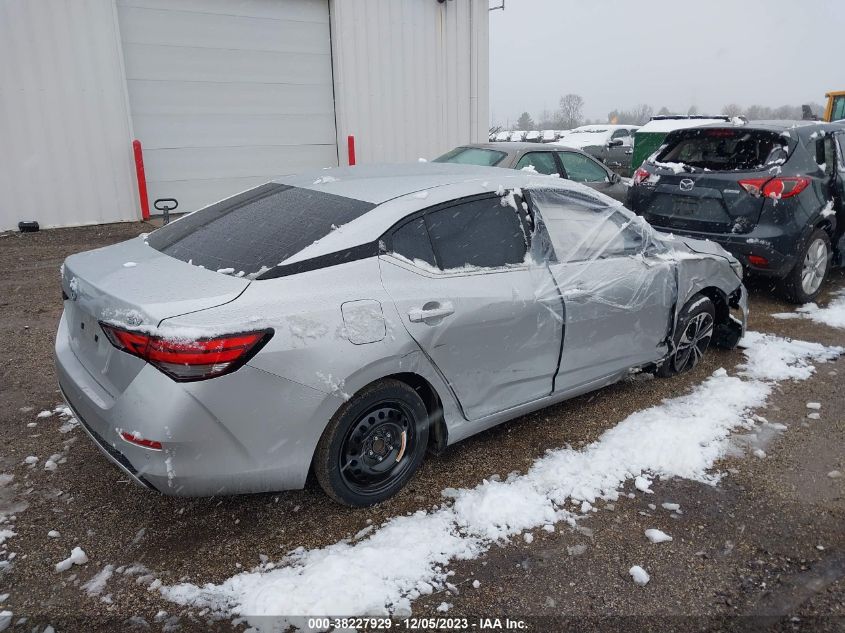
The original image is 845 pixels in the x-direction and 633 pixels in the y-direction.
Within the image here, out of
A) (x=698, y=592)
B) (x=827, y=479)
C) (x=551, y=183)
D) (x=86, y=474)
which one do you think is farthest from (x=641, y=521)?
(x=86, y=474)

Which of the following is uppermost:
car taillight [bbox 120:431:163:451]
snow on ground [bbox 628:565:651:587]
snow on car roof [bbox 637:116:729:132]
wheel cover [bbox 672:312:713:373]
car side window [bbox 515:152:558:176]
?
snow on car roof [bbox 637:116:729:132]

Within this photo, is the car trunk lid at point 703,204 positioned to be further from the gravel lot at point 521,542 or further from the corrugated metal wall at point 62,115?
the corrugated metal wall at point 62,115

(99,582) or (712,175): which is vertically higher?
(712,175)

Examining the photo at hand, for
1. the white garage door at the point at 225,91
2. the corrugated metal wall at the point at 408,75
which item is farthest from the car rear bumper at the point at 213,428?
the corrugated metal wall at the point at 408,75

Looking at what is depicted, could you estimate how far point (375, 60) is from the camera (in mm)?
11625

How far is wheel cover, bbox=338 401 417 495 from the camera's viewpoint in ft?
9.19

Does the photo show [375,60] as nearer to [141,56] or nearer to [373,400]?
[141,56]

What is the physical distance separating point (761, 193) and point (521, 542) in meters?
4.35

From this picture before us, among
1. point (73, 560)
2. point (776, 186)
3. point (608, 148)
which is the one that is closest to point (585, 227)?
point (776, 186)

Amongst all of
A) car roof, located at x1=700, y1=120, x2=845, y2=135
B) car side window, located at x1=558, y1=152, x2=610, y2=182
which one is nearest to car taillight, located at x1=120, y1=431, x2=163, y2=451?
car roof, located at x1=700, y1=120, x2=845, y2=135

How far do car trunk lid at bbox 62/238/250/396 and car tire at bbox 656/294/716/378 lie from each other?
301 cm

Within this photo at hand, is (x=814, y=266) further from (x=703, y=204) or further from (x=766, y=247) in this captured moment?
(x=703, y=204)

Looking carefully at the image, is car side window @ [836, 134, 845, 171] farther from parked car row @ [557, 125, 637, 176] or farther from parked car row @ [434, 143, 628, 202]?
parked car row @ [557, 125, 637, 176]

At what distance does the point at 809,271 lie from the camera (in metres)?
6.09
